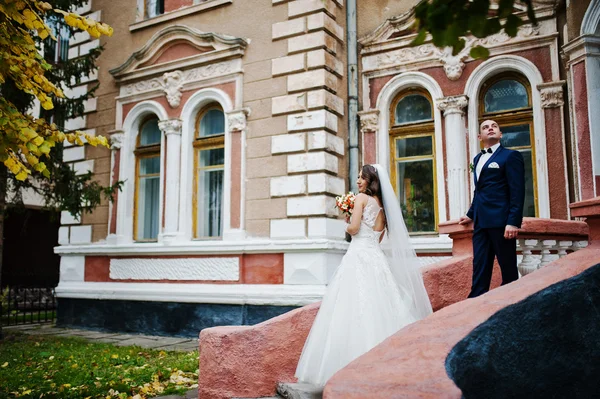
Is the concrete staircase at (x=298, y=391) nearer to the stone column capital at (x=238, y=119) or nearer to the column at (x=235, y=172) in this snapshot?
the column at (x=235, y=172)

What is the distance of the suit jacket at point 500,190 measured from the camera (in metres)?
4.79

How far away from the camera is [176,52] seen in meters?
11.1

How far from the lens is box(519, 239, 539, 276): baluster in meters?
5.42

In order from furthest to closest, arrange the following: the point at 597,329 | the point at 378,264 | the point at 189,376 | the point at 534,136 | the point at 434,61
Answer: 1. the point at 434,61
2. the point at 534,136
3. the point at 189,376
4. the point at 378,264
5. the point at 597,329

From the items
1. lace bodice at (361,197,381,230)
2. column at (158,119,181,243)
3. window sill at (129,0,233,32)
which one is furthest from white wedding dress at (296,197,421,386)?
window sill at (129,0,233,32)

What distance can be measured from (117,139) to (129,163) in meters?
0.58

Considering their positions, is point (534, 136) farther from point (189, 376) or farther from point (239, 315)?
point (189, 376)

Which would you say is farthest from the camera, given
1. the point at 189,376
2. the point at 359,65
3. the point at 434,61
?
the point at 359,65

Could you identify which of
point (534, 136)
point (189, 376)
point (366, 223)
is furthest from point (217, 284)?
point (534, 136)

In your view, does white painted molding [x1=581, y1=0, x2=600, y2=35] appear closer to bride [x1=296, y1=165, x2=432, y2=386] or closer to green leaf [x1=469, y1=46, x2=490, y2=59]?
bride [x1=296, y1=165, x2=432, y2=386]

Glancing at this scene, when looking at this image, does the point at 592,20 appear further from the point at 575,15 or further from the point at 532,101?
the point at 532,101

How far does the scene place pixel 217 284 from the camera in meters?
9.92

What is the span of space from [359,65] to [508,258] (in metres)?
6.20

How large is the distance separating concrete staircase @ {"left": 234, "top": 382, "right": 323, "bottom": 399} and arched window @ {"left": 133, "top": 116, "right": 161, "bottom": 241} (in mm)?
7222
